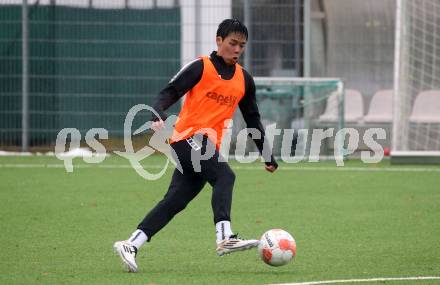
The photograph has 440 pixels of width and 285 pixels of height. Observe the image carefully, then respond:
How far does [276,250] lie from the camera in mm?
7934

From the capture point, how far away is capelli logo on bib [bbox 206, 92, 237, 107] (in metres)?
8.06

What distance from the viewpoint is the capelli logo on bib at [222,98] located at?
806cm

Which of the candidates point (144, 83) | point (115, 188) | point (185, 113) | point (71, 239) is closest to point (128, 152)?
point (144, 83)

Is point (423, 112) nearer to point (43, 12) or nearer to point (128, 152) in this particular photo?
point (128, 152)

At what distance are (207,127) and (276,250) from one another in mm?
962

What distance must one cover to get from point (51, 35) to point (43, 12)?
44cm

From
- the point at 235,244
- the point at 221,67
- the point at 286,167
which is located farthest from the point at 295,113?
the point at 235,244

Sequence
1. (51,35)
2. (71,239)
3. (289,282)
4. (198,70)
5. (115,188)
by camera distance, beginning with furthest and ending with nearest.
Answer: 1. (51,35)
2. (115,188)
3. (71,239)
4. (198,70)
5. (289,282)

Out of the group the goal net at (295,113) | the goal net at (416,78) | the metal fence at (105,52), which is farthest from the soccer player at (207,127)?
the metal fence at (105,52)

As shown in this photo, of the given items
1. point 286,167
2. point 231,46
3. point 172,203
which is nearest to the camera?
point 231,46

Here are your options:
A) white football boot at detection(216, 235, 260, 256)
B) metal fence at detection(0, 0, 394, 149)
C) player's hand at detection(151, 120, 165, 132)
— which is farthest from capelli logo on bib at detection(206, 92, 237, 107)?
metal fence at detection(0, 0, 394, 149)

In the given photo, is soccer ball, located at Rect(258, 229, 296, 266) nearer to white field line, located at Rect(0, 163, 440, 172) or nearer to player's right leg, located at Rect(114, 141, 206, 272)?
player's right leg, located at Rect(114, 141, 206, 272)

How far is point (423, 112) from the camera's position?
20031mm

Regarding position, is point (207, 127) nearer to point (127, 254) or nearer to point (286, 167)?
point (127, 254)
